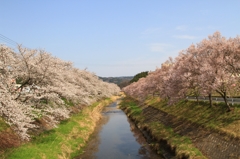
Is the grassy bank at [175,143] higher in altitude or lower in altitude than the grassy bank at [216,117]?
lower

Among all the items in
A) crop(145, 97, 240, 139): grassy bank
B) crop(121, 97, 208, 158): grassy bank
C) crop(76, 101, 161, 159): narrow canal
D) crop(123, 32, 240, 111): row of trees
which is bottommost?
crop(76, 101, 161, 159): narrow canal

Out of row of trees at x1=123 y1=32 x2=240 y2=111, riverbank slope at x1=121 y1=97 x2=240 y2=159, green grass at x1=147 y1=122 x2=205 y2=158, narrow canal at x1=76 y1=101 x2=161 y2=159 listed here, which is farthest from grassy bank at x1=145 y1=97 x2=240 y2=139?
narrow canal at x1=76 y1=101 x2=161 y2=159

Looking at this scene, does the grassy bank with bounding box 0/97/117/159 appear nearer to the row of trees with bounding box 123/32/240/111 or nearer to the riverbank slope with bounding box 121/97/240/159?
the riverbank slope with bounding box 121/97/240/159

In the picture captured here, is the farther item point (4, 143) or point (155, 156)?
point (155, 156)

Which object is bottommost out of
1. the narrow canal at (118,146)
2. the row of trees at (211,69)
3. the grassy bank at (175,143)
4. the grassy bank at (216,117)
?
the narrow canal at (118,146)

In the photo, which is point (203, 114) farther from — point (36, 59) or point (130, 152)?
point (36, 59)

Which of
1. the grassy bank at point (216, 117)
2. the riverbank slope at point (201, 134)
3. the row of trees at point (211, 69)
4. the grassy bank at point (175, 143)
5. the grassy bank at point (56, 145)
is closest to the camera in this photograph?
the grassy bank at point (56, 145)

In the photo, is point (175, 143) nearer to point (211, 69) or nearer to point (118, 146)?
point (118, 146)

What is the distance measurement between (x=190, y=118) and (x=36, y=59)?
2048 centimetres

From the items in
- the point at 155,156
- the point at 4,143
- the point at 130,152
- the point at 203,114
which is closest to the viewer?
the point at 4,143

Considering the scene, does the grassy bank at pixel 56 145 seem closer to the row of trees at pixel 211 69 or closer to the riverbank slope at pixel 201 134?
the riverbank slope at pixel 201 134

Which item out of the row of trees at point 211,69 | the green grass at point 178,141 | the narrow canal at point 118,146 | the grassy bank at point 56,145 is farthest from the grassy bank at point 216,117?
the grassy bank at point 56,145

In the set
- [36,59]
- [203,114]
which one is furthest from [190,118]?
[36,59]

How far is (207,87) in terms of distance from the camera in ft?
76.1
